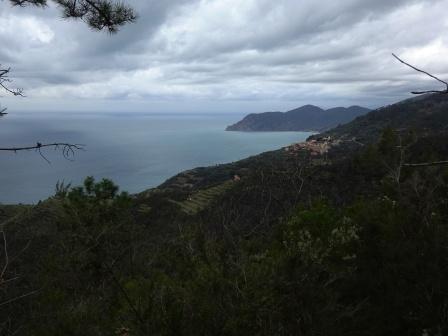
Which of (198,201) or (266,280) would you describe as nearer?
(266,280)

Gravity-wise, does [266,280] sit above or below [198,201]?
above

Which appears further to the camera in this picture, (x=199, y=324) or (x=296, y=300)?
(x=296, y=300)

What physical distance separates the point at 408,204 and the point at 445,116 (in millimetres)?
127010

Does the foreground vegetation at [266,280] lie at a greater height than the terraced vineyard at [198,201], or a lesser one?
greater

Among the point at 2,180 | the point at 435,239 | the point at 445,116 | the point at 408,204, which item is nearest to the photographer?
the point at 435,239

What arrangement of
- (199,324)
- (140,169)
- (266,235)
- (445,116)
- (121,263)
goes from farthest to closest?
(140,169) → (445,116) → (121,263) → (266,235) → (199,324)

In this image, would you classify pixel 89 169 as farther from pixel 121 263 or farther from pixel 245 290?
pixel 245 290

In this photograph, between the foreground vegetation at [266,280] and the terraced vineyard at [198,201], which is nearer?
the foreground vegetation at [266,280]

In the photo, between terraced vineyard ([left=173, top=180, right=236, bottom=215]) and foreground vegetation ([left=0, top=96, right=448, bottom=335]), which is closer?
foreground vegetation ([left=0, top=96, right=448, bottom=335])

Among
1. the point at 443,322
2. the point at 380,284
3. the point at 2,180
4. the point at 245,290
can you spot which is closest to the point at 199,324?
the point at 245,290

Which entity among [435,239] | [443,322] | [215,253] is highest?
[215,253]

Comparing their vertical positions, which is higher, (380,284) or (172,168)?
(380,284)

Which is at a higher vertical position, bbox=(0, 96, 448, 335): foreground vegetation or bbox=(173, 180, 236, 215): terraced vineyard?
bbox=(0, 96, 448, 335): foreground vegetation

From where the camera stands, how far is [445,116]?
397 ft
